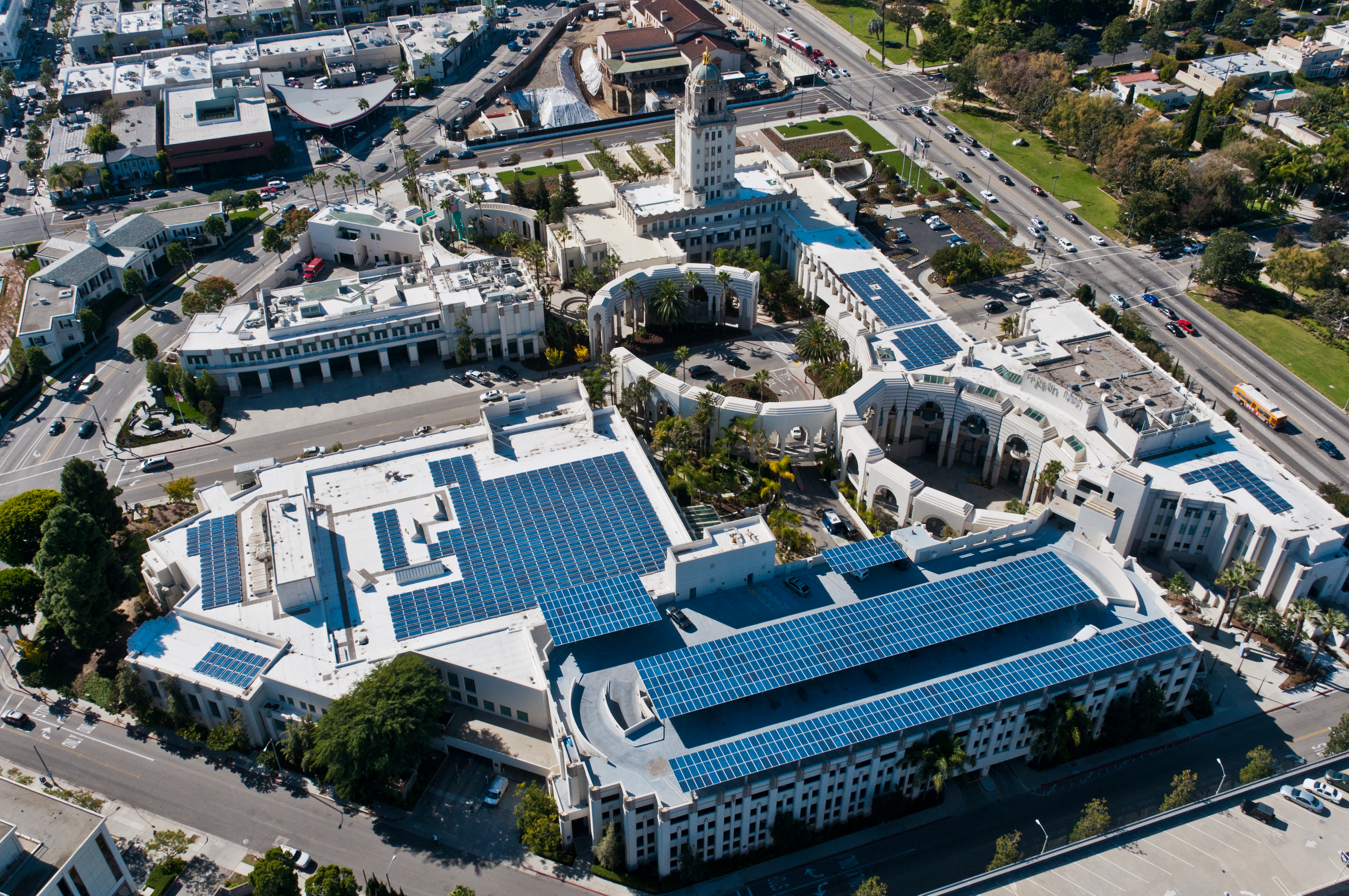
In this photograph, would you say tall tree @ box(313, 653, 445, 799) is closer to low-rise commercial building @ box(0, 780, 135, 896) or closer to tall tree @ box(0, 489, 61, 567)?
low-rise commercial building @ box(0, 780, 135, 896)

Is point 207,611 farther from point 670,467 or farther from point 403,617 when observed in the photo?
point 670,467

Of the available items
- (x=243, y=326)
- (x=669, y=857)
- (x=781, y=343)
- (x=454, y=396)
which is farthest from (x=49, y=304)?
(x=669, y=857)

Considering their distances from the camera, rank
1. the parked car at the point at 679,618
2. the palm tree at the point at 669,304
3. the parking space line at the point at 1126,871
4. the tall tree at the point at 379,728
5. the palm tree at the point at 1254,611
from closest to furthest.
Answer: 1. the parking space line at the point at 1126,871
2. the tall tree at the point at 379,728
3. the parked car at the point at 679,618
4. the palm tree at the point at 1254,611
5. the palm tree at the point at 669,304

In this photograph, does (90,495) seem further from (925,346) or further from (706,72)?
(706,72)

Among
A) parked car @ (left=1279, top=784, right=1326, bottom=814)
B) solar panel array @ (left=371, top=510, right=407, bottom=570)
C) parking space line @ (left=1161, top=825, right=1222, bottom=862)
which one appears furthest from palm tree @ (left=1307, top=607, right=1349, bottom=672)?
solar panel array @ (left=371, top=510, right=407, bottom=570)

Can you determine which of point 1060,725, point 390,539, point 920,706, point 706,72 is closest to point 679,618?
point 920,706

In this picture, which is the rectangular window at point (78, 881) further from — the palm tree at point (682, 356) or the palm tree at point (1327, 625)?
the palm tree at point (1327, 625)

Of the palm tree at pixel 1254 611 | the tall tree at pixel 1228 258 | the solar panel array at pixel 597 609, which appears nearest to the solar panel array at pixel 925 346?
the palm tree at pixel 1254 611
